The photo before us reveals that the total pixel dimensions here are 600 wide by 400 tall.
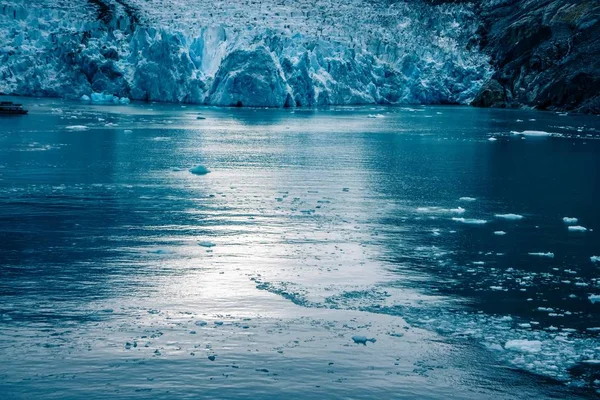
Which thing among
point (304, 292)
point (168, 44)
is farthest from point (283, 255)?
point (168, 44)

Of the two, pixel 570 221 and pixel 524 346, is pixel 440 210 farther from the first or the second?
pixel 524 346

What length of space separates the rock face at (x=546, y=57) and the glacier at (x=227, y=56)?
2717 millimetres

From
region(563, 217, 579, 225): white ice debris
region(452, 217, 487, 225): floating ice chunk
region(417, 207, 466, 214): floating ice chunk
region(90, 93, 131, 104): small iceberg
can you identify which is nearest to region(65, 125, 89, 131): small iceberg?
region(417, 207, 466, 214): floating ice chunk

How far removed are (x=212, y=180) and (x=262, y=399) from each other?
14603 millimetres

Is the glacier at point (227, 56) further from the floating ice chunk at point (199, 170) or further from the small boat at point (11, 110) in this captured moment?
the floating ice chunk at point (199, 170)

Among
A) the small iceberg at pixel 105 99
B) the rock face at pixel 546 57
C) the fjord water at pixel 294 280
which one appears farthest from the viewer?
the small iceberg at pixel 105 99

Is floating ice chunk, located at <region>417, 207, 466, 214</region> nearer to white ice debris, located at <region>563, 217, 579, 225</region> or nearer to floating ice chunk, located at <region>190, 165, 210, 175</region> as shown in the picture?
white ice debris, located at <region>563, 217, 579, 225</region>

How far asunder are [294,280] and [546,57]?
58895 millimetres

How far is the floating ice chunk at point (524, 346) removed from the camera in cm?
851

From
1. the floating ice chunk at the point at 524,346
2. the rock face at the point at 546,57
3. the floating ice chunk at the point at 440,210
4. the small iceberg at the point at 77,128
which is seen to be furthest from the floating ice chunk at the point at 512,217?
the rock face at the point at 546,57

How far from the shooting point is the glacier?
5706 cm

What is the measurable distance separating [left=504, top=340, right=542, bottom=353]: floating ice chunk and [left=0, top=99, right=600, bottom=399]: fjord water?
4 cm

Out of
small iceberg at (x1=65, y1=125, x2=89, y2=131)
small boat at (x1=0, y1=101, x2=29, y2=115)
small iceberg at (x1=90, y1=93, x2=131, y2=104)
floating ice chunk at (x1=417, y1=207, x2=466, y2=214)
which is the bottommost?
floating ice chunk at (x1=417, y1=207, x2=466, y2=214)

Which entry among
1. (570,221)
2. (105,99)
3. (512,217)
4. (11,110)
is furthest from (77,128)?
(570,221)
